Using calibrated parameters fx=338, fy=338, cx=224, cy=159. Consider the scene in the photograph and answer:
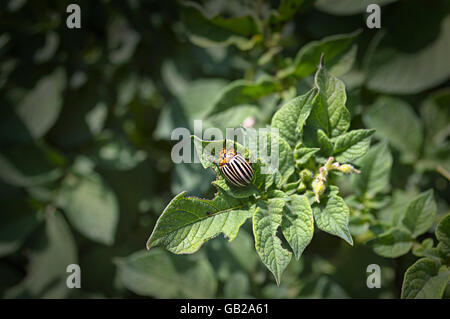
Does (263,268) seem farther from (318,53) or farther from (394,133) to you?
(318,53)

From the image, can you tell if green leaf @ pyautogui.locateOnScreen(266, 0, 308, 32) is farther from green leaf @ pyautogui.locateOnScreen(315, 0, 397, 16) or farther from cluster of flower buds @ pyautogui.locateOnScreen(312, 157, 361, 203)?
cluster of flower buds @ pyautogui.locateOnScreen(312, 157, 361, 203)

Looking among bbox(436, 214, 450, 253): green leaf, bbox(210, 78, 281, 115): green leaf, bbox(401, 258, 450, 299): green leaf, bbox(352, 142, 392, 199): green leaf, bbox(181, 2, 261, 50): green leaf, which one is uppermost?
bbox(181, 2, 261, 50): green leaf

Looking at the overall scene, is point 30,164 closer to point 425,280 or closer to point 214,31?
point 214,31

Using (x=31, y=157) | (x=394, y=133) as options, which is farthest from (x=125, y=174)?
(x=394, y=133)

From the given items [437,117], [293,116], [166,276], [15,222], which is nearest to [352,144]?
[293,116]

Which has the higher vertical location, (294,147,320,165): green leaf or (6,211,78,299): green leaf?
(294,147,320,165): green leaf

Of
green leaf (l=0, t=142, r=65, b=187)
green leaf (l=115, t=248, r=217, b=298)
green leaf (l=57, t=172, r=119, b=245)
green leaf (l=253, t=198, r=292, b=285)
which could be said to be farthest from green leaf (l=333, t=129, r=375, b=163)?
green leaf (l=0, t=142, r=65, b=187)
